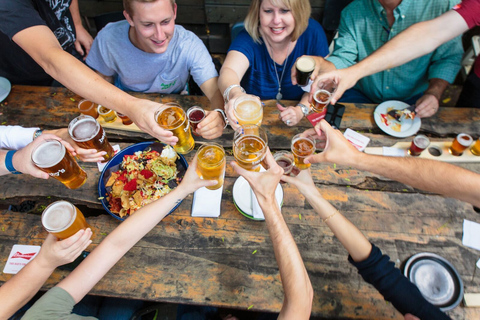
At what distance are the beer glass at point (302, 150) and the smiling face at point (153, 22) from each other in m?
A: 1.49

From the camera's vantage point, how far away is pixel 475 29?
4199 millimetres

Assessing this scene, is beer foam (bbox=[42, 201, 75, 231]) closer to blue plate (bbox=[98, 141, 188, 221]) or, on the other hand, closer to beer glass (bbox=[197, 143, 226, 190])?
blue plate (bbox=[98, 141, 188, 221])

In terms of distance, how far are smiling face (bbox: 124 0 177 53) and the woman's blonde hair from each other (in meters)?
0.76

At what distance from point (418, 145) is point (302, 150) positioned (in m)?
0.96

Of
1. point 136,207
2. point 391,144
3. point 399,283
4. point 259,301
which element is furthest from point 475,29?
→ point 136,207

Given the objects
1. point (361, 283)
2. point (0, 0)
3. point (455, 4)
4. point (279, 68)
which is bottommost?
point (361, 283)

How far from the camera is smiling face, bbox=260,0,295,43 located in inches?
97.2

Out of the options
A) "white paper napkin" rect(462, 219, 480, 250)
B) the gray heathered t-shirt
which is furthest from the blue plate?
"white paper napkin" rect(462, 219, 480, 250)

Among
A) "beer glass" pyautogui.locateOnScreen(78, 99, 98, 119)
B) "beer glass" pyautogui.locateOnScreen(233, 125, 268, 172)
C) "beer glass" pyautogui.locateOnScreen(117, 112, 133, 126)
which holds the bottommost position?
"beer glass" pyautogui.locateOnScreen(117, 112, 133, 126)

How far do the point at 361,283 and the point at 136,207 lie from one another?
1.63 m

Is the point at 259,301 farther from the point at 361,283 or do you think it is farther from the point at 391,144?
the point at 391,144

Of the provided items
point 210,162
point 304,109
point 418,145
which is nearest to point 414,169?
point 418,145

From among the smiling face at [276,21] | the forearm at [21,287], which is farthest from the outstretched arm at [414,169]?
the forearm at [21,287]

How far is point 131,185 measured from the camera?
200 cm
